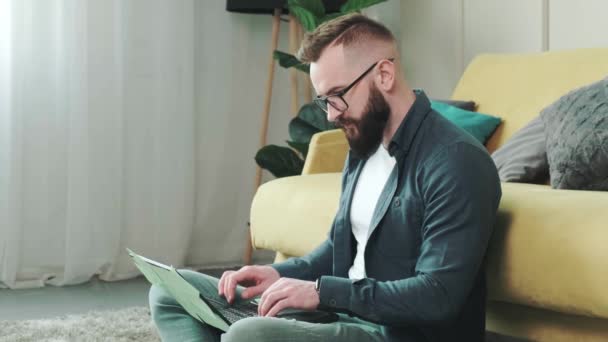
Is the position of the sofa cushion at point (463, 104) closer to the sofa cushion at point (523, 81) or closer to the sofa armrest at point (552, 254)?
the sofa cushion at point (523, 81)

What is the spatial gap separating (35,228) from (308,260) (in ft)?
6.77

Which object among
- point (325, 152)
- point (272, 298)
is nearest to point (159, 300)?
point (272, 298)

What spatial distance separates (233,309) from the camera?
1.54 meters

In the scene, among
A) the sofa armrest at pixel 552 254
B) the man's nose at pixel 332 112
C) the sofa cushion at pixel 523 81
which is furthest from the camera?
the sofa cushion at pixel 523 81

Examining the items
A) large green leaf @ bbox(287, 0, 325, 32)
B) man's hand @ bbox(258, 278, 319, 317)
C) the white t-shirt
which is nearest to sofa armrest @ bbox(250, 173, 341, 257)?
the white t-shirt

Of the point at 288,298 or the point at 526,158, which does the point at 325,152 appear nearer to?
the point at 526,158

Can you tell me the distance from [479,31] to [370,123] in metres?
2.17

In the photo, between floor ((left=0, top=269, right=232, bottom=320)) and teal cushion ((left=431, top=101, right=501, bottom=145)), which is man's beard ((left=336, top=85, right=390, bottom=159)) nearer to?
teal cushion ((left=431, top=101, right=501, bottom=145))

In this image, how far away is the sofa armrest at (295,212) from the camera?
7.28ft

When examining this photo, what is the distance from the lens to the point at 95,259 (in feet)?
11.6

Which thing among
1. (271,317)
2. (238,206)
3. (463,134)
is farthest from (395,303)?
(238,206)

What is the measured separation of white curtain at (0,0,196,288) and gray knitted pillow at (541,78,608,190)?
2.00 meters

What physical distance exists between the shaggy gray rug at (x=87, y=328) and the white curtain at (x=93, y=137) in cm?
72

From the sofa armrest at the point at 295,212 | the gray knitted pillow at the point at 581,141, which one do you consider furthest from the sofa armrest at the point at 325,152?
the gray knitted pillow at the point at 581,141
